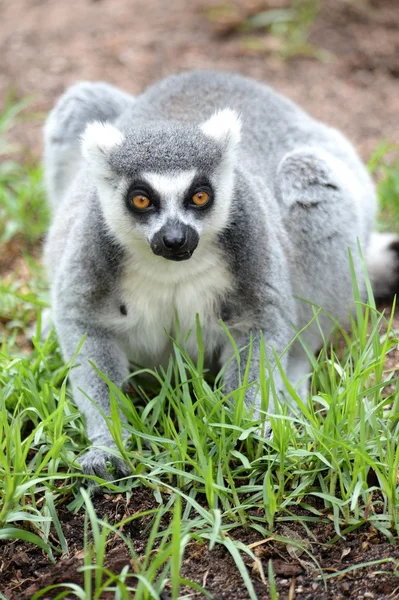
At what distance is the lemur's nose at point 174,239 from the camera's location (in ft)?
13.3

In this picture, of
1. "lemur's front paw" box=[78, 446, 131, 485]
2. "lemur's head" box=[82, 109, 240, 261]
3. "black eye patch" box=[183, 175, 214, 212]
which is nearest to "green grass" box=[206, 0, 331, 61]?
"lemur's head" box=[82, 109, 240, 261]

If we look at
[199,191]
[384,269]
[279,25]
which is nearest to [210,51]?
[279,25]

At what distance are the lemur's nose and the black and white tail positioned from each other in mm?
2414

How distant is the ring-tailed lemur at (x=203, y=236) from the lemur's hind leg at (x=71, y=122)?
15.8 inches

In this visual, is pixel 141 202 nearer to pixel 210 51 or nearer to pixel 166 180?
pixel 166 180

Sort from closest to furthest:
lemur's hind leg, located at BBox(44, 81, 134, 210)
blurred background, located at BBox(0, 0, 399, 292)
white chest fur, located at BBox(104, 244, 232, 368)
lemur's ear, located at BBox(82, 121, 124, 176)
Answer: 1. lemur's ear, located at BBox(82, 121, 124, 176)
2. white chest fur, located at BBox(104, 244, 232, 368)
3. lemur's hind leg, located at BBox(44, 81, 134, 210)
4. blurred background, located at BBox(0, 0, 399, 292)

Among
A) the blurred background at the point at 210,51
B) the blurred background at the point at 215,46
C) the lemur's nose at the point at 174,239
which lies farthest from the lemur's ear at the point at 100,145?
the blurred background at the point at 215,46

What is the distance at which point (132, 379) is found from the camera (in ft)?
17.2

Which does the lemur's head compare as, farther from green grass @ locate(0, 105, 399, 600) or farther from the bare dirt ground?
the bare dirt ground

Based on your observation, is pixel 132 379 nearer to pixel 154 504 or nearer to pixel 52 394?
pixel 52 394

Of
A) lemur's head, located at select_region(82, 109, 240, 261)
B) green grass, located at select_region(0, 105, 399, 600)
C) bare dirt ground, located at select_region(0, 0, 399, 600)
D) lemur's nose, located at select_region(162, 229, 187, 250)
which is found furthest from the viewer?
bare dirt ground, located at select_region(0, 0, 399, 600)

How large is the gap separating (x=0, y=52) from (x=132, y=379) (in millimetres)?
6172

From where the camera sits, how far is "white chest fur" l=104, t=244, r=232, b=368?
15.1ft

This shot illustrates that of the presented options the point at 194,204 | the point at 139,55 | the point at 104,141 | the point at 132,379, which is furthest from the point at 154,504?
the point at 139,55
